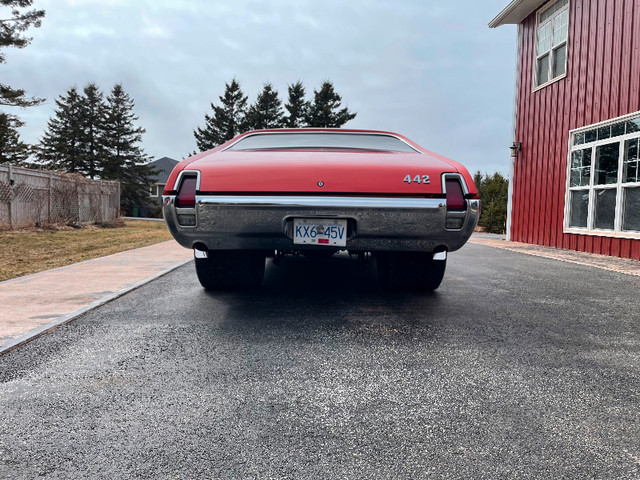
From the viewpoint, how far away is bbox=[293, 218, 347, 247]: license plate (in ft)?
11.8

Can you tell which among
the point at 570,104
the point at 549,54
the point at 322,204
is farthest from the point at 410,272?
the point at 549,54

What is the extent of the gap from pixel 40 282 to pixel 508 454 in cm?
514

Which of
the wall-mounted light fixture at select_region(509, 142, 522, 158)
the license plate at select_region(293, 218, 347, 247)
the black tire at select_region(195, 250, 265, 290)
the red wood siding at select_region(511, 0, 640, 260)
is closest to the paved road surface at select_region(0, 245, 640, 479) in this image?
the black tire at select_region(195, 250, 265, 290)

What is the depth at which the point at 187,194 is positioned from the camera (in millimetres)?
3607

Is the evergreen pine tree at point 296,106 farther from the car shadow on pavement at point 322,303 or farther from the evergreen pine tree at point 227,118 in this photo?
the car shadow on pavement at point 322,303

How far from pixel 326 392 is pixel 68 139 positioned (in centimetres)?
4842

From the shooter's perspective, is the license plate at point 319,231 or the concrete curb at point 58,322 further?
the license plate at point 319,231

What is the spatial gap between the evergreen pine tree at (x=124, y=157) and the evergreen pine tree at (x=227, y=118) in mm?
6494

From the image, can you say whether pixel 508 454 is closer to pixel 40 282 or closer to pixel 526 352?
pixel 526 352

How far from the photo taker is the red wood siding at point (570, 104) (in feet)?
29.9

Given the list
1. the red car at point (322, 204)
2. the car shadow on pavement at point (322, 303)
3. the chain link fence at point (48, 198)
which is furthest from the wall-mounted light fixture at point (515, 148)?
the chain link fence at point (48, 198)

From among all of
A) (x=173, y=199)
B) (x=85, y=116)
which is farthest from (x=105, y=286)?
(x=85, y=116)

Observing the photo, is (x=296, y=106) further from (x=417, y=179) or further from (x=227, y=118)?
(x=417, y=179)

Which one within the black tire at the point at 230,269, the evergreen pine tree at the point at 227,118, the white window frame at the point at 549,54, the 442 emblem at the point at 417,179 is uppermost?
the evergreen pine tree at the point at 227,118
